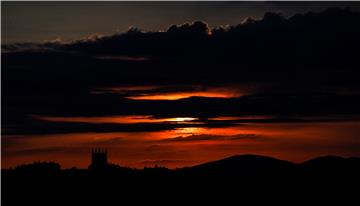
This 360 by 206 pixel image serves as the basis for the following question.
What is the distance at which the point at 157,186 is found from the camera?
552 feet

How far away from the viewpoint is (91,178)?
548 ft

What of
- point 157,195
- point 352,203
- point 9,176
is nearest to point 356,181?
point 352,203

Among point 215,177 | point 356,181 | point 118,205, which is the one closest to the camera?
point 118,205

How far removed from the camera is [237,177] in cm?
19400

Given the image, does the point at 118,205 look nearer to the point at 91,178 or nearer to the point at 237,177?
the point at 91,178

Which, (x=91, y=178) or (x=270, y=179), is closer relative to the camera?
(x=91, y=178)

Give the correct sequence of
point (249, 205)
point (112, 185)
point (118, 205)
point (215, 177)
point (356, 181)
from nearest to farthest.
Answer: point (118, 205), point (249, 205), point (112, 185), point (356, 181), point (215, 177)

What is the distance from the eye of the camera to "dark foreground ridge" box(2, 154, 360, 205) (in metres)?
141

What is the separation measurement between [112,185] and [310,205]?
4213 centimetres

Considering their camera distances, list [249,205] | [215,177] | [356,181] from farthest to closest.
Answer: [215,177], [356,181], [249,205]

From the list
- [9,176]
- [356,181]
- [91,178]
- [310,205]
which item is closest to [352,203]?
[310,205]

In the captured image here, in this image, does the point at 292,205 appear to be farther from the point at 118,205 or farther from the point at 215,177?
the point at 215,177

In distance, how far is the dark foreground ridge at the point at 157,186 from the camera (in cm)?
14100

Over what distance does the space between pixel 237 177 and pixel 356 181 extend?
3234 cm
